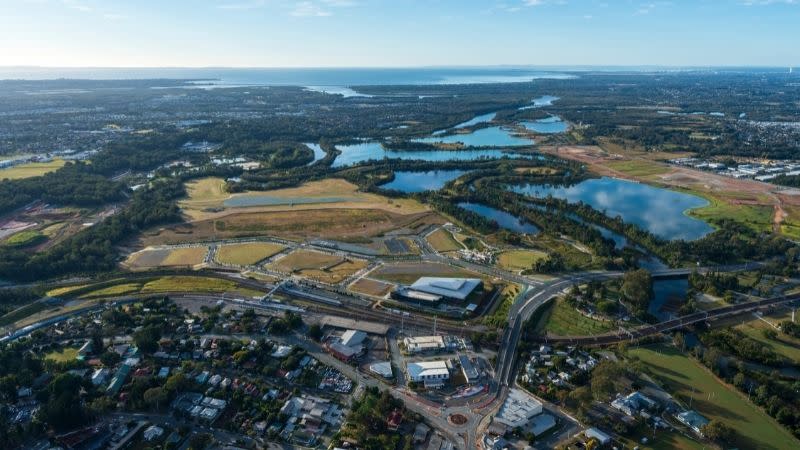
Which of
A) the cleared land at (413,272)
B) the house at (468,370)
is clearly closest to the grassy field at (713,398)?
the house at (468,370)

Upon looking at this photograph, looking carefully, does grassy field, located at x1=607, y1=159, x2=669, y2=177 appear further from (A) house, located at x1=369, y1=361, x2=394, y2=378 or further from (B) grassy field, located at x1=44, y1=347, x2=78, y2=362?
(B) grassy field, located at x1=44, y1=347, x2=78, y2=362

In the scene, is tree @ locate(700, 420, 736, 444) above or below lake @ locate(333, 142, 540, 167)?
below

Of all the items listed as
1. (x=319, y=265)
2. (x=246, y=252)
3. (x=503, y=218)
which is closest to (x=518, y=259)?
(x=503, y=218)

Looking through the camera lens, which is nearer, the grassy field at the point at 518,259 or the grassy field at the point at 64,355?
the grassy field at the point at 64,355

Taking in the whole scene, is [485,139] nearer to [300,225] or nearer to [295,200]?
[295,200]

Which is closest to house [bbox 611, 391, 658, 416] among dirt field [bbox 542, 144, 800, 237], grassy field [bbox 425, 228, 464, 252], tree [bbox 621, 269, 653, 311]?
tree [bbox 621, 269, 653, 311]

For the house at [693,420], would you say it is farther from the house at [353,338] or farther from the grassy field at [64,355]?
the grassy field at [64,355]
